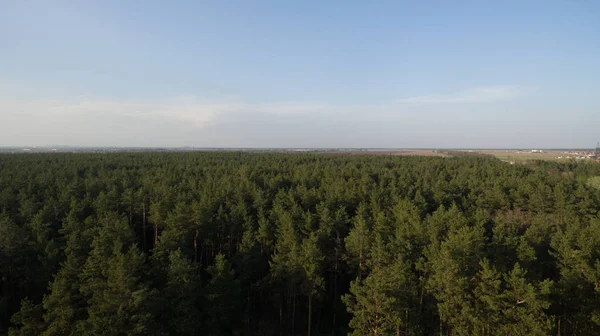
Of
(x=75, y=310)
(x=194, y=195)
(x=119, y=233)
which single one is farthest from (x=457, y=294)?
(x=194, y=195)

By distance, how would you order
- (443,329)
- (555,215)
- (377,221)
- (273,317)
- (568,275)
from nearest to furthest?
(568,275), (443,329), (273,317), (377,221), (555,215)

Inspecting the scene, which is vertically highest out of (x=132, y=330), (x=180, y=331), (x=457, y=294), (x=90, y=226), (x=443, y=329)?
(x=90, y=226)

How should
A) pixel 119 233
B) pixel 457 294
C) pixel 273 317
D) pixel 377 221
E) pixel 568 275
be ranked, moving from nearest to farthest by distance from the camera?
pixel 457 294 → pixel 568 275 → pixel 119 233 → pixel 273 317 → pixel 377 221

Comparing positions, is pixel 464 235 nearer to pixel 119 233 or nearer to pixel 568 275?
pixel 568 275

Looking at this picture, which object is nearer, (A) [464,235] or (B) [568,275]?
(B) [568,275]

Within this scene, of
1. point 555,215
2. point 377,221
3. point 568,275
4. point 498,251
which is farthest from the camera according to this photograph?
point 555,215

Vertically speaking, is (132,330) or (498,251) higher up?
(498,251)

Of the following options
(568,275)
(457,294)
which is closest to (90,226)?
(457,294)

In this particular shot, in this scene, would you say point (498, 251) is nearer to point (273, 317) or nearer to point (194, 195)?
point (273, 317)

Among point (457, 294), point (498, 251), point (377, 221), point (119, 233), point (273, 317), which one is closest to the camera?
point (457, 294)
